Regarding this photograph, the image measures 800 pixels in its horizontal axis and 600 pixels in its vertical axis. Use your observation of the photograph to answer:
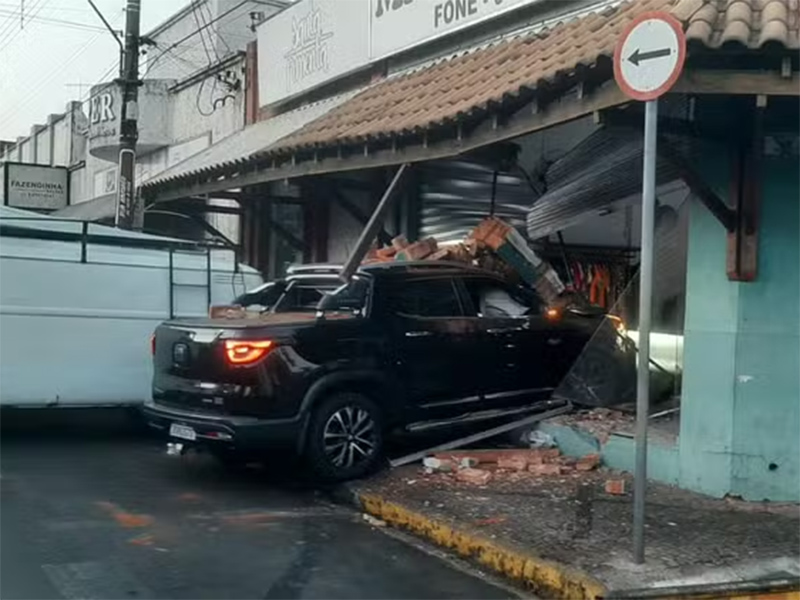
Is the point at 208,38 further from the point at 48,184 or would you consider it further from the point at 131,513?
the point at 131,513

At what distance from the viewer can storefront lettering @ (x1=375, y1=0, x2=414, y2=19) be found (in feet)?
42.9

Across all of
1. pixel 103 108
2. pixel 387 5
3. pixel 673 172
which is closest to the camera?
pixel 673 172

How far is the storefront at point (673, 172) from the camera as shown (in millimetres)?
6141

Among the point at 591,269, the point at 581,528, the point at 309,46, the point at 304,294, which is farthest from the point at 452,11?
the point at 581,528

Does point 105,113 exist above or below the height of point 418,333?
above

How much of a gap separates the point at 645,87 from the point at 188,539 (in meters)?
4.00

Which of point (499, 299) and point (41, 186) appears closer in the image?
point (499, 299)

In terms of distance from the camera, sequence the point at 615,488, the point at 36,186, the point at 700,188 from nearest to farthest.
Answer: the point at 700,188 → the point at 615,488 → the point at 36,186

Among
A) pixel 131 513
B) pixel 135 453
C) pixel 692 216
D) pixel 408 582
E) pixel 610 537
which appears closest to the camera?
pixel 408 582

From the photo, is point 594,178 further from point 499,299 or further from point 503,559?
point 503,559

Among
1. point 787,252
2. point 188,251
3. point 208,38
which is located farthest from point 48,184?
point 787,252

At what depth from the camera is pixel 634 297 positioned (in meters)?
9.29

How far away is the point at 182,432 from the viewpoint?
300 inches

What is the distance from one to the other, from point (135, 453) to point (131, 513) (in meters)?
2.56
